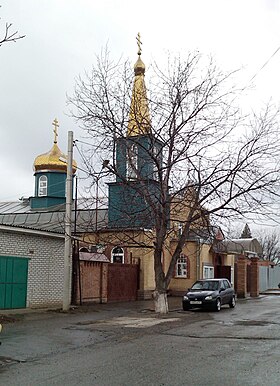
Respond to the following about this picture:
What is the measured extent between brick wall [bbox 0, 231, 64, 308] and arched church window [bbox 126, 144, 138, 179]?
4381 mm

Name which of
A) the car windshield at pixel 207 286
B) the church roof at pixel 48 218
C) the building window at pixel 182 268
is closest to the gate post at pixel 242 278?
the building window at pixel 182 268

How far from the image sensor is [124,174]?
21875 millimetres

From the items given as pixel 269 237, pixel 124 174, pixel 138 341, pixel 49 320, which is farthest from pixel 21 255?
pixel 269 237

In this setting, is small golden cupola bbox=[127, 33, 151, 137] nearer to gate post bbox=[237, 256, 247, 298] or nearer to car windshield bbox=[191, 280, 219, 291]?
car windshield bbox=[191, 280, 219, 291]

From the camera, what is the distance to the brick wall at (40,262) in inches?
801

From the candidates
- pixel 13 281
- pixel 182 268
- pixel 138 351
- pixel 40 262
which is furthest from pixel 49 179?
pixel 138 351

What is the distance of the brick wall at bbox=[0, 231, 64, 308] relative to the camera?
A: 2034 cm

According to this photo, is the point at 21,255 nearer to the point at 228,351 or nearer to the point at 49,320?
the point at 49,320

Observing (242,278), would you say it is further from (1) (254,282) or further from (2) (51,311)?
(2) (51,311)

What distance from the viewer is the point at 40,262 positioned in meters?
21.7

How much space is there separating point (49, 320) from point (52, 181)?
26889mm

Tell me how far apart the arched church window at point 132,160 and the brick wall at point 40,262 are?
4.38 metres

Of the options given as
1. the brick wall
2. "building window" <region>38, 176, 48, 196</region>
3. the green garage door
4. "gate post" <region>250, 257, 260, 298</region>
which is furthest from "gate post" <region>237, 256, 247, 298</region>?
the green garage door

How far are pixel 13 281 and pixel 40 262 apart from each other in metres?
1.89
